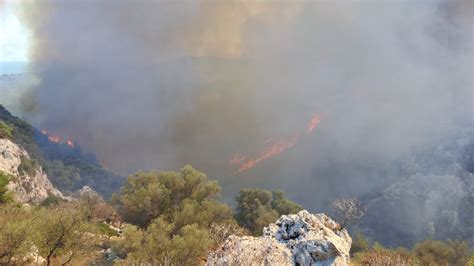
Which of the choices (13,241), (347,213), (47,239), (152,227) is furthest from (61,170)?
(347,213)

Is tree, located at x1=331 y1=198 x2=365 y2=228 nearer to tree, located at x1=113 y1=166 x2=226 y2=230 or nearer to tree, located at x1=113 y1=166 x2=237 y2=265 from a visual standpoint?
tree, located at x1=113 y1=166 x2=237 y2=265

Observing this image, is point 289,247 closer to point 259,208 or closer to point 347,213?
point 347,213

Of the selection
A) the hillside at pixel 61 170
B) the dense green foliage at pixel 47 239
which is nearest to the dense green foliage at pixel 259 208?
the dense green foliage at pixel 47 239

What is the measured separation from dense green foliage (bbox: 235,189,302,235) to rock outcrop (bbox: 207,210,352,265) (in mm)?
42210

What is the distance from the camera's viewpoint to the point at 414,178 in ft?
595

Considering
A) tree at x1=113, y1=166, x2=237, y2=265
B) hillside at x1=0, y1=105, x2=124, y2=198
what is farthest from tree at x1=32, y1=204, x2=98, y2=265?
hillside at x1=0, y1=105, x2=124, y2=198

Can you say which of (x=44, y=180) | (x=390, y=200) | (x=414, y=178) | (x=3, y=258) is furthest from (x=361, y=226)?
(x=3, y=258)

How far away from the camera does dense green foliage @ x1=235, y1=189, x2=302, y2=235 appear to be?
66.5 meters

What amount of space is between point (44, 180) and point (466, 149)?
188 m

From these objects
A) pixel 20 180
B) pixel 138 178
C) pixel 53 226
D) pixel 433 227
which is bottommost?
pixel 53 226

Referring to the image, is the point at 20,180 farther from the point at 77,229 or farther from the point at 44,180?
the point at 77,229

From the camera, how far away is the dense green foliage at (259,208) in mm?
66500

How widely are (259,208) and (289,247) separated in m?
50.3

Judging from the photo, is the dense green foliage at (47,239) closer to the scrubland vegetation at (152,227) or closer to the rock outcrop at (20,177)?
the scrubland vegetation at (152,227)
